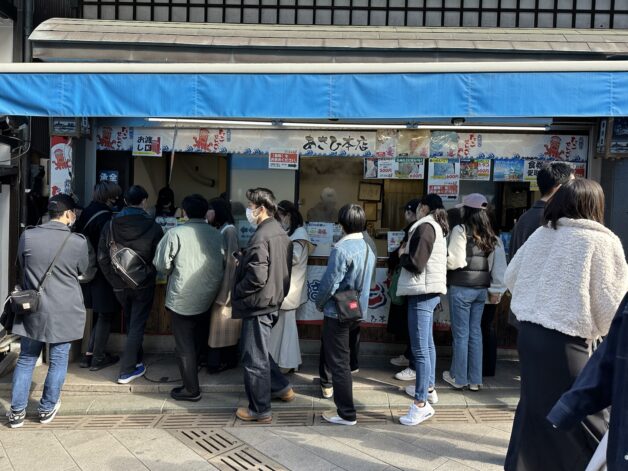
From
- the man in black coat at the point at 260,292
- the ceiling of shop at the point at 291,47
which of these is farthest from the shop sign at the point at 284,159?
the man in black coat at the point at 260,292

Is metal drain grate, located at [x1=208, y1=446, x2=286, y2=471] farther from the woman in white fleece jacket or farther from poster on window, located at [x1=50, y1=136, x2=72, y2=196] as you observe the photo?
poster on window, located at [x1=50, y1=136, x2=72, y2=196]

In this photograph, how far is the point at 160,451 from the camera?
3.88 metres

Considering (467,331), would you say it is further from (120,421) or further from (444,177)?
(120,421)

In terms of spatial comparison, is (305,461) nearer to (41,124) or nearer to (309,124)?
(309,124)

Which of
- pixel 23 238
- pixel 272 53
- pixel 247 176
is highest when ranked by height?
pixel 272 53

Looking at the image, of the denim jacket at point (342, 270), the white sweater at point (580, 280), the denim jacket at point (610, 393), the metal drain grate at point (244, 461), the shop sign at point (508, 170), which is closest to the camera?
the denim jacket at point (610, 393)

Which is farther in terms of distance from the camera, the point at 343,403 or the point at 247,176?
the point at 247,176

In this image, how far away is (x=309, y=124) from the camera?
19.0 feet

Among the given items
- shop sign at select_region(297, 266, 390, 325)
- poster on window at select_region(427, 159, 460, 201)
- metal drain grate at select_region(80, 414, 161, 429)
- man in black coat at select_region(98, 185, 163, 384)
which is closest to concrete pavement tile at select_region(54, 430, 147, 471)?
metal drain grate at select_region(80, 414, 161, 429)

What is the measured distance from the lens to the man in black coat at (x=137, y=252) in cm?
495

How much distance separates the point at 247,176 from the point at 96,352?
255 centimetres

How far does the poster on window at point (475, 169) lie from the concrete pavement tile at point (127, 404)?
154 inches

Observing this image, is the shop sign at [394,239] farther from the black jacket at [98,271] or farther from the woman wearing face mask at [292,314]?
the black jacket at [98,271]

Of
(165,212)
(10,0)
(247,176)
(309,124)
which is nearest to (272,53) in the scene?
(309,124)
